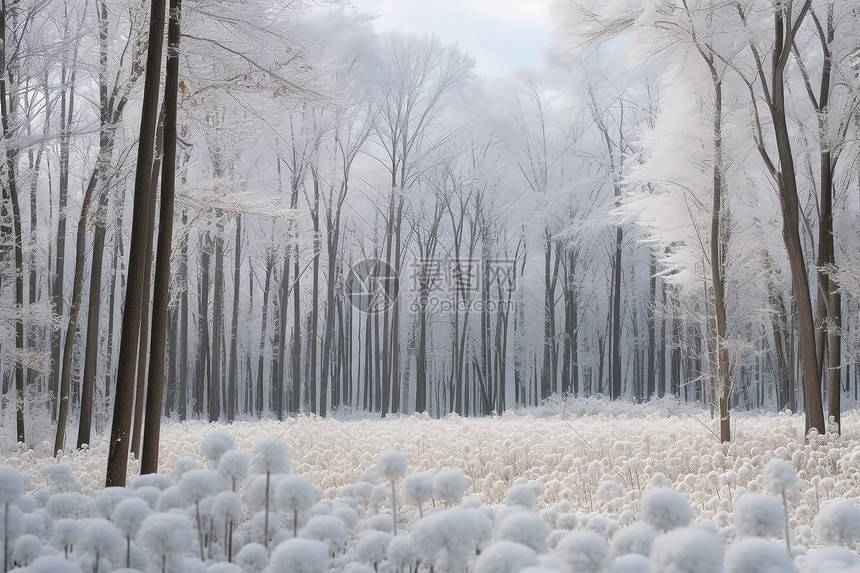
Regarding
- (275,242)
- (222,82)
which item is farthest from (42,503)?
(275,242)

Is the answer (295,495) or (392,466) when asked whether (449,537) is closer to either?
(295,495)

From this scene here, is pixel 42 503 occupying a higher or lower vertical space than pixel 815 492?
higher

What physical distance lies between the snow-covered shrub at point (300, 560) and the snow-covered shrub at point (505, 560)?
39cm

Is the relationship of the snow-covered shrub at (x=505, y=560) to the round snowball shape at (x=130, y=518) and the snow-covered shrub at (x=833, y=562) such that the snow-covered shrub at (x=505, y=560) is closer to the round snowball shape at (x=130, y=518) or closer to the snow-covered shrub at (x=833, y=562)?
the snow-covered shrub at (x=833, y=562)

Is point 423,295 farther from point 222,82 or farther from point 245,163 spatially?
point 222,82

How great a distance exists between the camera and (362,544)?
2.11m

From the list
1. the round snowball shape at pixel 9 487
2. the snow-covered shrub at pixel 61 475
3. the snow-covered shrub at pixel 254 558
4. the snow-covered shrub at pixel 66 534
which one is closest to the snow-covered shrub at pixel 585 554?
the snow-covered shrub at pixel 254 558

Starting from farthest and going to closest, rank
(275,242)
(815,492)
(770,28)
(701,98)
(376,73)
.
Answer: (376,73) < (275,242) < (701,98) < (770,28) < (815,492)

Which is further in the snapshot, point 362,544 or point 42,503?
point 42,503

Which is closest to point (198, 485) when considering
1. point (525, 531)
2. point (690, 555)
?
point (525, 531)

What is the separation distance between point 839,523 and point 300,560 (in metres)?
1.66

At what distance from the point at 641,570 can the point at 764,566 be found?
27cm

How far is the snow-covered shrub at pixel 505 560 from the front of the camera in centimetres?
154

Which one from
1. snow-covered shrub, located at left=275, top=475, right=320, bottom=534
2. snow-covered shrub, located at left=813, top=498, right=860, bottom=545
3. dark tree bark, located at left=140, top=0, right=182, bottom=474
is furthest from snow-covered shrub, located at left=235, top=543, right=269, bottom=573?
dark tree bark, located at left=140, top=0, right=182, bottom=474
